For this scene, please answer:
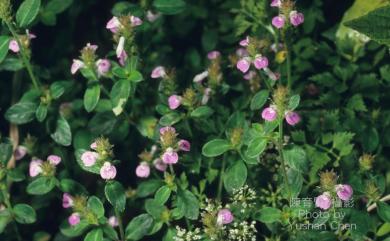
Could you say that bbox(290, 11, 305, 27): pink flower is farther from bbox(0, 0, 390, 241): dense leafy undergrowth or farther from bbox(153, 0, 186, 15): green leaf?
bbox(153, 0, 186, 15): green leaf

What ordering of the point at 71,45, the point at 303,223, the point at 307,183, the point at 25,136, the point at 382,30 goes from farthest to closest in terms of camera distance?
A: the point at 71,45 < the point at 25,136 < the point at 307,183 < the point at 303,223 < the point at 382,30

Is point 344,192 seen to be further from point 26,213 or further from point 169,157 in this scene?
point 26,213

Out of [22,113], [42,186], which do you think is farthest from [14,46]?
[42,186]

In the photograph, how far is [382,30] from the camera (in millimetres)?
1994

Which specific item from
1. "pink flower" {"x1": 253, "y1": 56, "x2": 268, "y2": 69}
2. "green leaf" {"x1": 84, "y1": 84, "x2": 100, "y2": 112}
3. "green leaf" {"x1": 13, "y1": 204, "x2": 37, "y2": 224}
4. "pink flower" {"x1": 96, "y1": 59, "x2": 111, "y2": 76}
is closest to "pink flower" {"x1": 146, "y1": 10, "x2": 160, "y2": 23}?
"pink flower" {"x1": 96, "y1": 59, "x2": 111, "y2": 76}

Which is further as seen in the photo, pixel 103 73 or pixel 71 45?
pixel 71 45

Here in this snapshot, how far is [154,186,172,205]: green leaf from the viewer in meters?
2.12

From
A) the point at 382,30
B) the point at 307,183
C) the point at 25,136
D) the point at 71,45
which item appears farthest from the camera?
the point at 71,45

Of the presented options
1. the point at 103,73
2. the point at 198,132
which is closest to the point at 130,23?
the point at 103,73

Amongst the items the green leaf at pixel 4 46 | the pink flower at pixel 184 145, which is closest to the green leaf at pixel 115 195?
the pink flower at pixel 184 145

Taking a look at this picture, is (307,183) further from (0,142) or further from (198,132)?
(0,142)

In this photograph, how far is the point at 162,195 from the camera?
2131 mm

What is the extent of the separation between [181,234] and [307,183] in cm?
50

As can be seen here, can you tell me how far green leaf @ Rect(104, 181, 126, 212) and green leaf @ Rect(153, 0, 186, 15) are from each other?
0.70m
